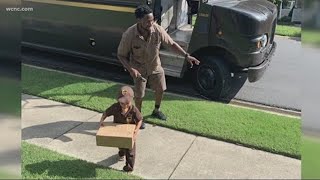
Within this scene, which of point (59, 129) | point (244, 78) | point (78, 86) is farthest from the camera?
point (244, 78)

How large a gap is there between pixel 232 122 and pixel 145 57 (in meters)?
1.53

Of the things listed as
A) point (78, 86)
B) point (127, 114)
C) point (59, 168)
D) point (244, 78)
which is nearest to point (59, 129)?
point (59, 168)

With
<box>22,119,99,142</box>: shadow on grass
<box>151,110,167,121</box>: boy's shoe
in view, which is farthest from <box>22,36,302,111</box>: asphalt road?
<box>22,119,99,142</box>: shadow on grass

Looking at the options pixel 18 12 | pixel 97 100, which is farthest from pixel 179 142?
pixel 18 12

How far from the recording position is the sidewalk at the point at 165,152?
426 centimetres

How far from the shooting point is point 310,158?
2.63 m

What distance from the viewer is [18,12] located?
2496 millimetres

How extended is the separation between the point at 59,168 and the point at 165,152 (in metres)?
1.21

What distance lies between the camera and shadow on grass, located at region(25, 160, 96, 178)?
4059 millimetres

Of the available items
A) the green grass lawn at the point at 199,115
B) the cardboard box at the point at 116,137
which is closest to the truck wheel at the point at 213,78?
the green grass lawn at the point at 199,115

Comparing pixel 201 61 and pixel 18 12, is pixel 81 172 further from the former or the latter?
pixel 201 61

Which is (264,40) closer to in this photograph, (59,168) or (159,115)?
(159,115)

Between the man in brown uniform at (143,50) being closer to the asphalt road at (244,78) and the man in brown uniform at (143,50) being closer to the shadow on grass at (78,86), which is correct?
the shadow on grass at (78,86)

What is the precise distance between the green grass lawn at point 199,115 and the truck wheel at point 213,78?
10.7 inches
